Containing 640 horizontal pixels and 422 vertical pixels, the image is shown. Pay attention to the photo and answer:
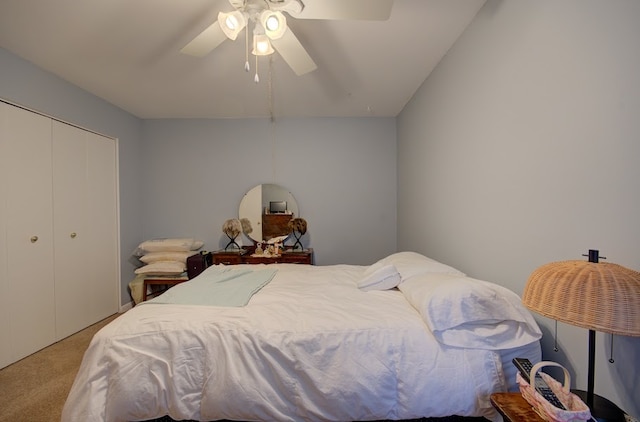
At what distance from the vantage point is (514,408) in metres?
0.96

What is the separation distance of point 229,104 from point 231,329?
2.57 m

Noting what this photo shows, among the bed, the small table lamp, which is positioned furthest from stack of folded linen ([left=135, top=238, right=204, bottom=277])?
the small table lamp

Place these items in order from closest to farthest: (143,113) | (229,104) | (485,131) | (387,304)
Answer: (387,304) → (485,131) → (229,104) → (143,113)

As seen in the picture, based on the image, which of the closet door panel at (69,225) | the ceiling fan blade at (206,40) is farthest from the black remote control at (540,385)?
the closet door panel at (69,225)

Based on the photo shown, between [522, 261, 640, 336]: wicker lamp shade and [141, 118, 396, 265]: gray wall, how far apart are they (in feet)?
8.81

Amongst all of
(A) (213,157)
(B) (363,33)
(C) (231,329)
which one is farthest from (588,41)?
(A) (213,157)

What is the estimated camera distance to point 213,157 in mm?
3518

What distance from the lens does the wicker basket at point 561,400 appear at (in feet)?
2.58

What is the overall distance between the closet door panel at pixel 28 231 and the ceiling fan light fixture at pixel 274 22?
2.21m

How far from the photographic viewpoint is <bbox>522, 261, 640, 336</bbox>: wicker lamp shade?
693 mm

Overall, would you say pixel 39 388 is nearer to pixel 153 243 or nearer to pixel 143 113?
pixel 153 243

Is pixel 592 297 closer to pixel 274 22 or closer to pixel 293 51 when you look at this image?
pixel 274 22

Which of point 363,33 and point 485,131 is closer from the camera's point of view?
point 485,131

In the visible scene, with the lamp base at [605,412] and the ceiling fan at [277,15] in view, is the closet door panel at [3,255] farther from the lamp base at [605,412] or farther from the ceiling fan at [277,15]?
the lamp base at [605,412]
